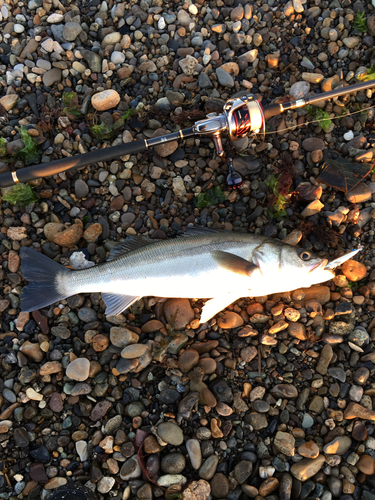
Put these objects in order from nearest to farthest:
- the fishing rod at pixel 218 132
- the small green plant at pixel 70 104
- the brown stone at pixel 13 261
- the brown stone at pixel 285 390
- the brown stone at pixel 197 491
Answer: the brown stone at pixel 197 491
the fishing rod at pixel 218 132
the brown stone at pixel 285 390
the brown stone at pixel 13 261
the small green plant at pixel 70 104

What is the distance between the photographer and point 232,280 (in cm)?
329

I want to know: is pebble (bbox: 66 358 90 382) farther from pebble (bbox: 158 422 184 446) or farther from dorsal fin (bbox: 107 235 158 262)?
dorsal fin (bbox: 107 235 158 262)

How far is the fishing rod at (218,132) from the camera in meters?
3.25

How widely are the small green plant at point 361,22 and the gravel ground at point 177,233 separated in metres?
0.04

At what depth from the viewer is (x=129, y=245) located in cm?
357

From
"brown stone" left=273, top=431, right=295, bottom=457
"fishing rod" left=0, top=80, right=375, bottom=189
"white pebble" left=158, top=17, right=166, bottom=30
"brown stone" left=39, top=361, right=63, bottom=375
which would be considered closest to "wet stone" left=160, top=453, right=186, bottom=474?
"brown stone" left=273, top=431, right=295, bottom=457

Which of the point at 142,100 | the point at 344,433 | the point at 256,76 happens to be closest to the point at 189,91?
the point at 142,100

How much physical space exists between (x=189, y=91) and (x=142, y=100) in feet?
2.09

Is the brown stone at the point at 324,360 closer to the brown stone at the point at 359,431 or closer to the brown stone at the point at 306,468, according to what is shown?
the brown stone at the point at 359,431

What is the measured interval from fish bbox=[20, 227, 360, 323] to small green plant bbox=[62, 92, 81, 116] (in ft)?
6.22

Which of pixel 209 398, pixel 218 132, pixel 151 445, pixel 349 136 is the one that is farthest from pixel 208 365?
pixel 349 136

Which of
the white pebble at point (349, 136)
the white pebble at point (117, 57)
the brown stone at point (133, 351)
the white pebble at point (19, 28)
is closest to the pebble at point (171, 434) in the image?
the brown stone at point (133, 351)

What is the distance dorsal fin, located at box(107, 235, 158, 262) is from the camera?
356 cm

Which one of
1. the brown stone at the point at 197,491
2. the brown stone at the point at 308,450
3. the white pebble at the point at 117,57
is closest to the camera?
the brown stone at the point at 197,491
